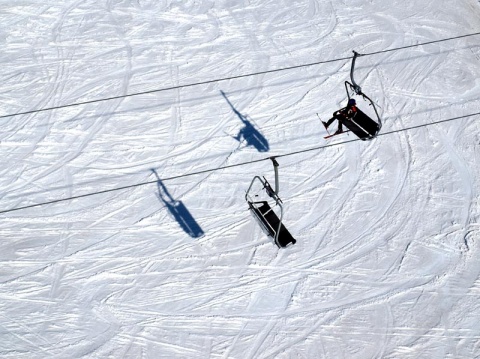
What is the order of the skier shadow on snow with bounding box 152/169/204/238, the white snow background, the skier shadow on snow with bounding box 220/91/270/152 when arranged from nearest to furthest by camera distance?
the white snow background, the skier shadow on snow with bounding box 152/169/204/238, the skier shadow on snow with bounding box 220/91/270/152

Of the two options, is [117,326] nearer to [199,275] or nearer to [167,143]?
[199,275]

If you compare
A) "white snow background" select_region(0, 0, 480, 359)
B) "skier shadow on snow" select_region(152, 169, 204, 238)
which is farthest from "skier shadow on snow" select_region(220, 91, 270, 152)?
"skier shadow on snow" select_region(152, 169, 204, 238)

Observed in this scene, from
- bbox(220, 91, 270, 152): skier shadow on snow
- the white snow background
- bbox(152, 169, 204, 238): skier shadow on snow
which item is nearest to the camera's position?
the white snow background

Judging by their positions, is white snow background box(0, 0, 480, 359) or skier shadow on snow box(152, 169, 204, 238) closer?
white snow background box(0, 0, 480, 359)

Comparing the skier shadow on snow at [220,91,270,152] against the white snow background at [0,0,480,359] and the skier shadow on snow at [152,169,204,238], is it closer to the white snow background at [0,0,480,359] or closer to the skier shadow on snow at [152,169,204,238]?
the white snow background at [0,0,480,359]

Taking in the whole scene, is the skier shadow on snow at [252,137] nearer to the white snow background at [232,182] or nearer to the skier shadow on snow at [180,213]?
the white snow background at [232,182]

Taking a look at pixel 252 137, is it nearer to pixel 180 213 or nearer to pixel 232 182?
pixel 232 182
